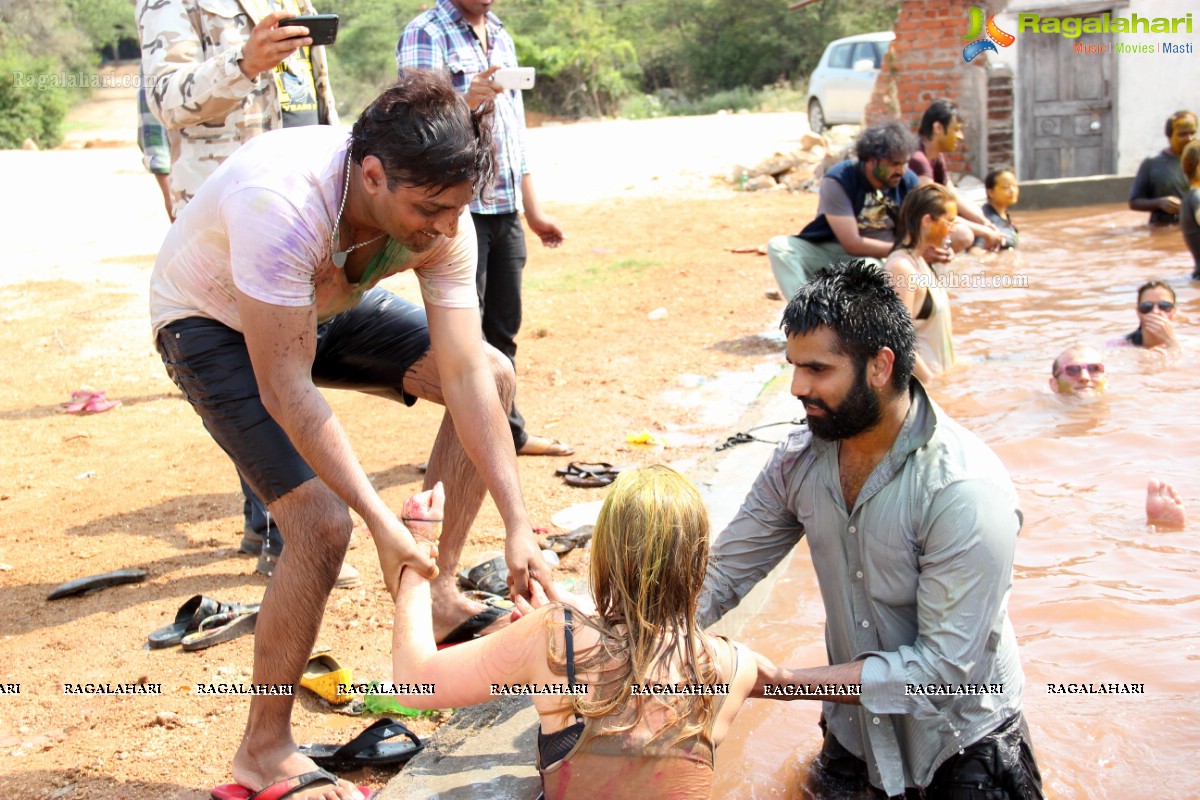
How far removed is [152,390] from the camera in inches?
303

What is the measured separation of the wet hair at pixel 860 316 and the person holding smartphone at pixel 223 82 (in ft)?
6.68

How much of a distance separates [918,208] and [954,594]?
4347 mm

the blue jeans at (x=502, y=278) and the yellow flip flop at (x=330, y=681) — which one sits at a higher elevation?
the blue jeans at (x=502, y=278)

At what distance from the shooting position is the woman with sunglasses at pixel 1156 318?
7.76 metres

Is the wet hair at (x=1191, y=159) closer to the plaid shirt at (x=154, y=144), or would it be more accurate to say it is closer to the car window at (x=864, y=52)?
the plaid shirt at (x=154, y=144)

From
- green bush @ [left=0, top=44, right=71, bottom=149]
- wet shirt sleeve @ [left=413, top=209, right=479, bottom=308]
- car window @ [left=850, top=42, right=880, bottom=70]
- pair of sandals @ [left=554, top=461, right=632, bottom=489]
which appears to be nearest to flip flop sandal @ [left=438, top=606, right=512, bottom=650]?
wet shirt sleeve @ [left=413, top=209, right=479, bottom=308]

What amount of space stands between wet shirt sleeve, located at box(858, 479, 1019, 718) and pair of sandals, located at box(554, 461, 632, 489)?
269cm

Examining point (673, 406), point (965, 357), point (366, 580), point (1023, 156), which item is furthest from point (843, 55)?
point (366, 580)

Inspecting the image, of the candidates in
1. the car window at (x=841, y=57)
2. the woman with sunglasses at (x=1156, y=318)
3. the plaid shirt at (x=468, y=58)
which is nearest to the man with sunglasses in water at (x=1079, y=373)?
the woman with sunglasses at (x=1156, y=318)

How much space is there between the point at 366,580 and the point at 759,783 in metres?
1.84

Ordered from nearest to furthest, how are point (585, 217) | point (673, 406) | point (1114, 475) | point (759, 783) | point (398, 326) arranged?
point (759, 783) → point (398, 326) → point (1114, 475) → point (673, 406) → point (585, 217)

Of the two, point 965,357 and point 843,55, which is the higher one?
point 843,55

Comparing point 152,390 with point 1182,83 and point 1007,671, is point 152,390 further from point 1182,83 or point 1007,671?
point 1182,83

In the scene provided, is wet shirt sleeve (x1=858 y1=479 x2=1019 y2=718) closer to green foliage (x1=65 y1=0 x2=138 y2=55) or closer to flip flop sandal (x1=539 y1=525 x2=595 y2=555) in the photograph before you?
flip flop sandal (x1=539 y1=525 x2=595 y2=555)
